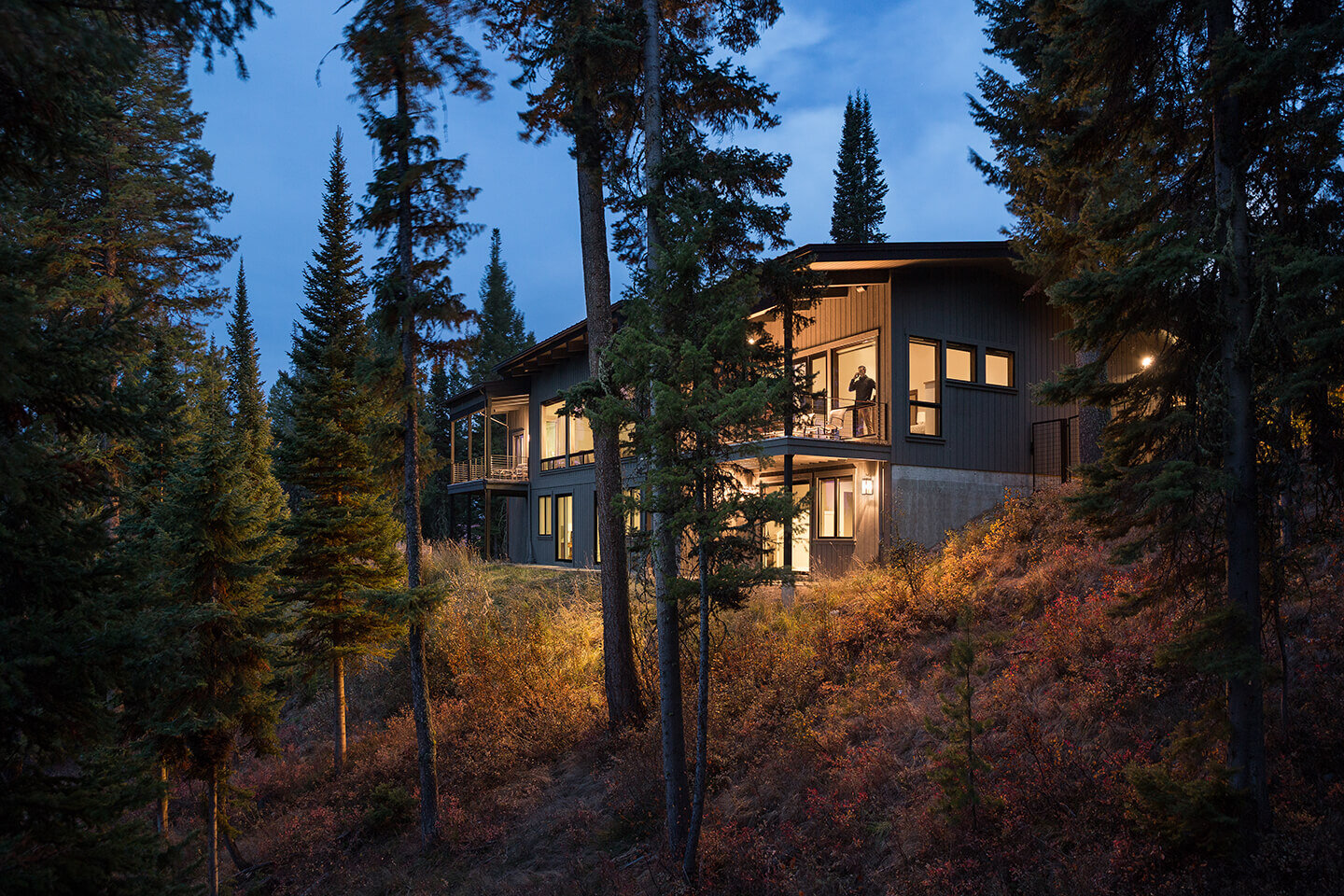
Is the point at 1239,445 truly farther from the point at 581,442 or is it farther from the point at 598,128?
Answer: the point at 581,442

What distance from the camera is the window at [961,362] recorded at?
60.0 feet

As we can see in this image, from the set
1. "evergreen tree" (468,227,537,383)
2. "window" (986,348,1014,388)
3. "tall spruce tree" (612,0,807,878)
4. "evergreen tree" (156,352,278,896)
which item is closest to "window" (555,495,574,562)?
"window" (986,348,1014,388)

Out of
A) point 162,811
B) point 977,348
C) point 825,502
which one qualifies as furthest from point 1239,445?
point 162,811

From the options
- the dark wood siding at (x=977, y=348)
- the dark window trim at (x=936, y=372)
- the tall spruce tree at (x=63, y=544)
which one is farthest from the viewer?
the dark window trim at (x=936, y=372)

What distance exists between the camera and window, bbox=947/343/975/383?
720 inches

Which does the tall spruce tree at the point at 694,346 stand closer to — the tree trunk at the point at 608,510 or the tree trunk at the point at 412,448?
the tree trunk at the point at 608,510

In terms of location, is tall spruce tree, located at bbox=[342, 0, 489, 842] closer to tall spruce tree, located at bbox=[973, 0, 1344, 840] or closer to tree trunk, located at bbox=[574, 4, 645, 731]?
tree trunk, located at bbox=[574, 4, 645, 731]

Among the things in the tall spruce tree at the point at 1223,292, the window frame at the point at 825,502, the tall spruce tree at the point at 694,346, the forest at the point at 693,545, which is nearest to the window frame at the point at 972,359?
the forest at the point at 693,545

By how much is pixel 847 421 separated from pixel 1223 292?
1307cm

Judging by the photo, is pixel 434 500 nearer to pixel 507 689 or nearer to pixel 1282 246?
pixel 507 689

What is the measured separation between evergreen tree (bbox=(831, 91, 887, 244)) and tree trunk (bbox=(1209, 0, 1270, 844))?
34.5m

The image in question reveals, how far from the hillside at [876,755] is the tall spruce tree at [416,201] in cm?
249

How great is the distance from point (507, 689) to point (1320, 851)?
12.4 m

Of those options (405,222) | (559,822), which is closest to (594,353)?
(405,222)
